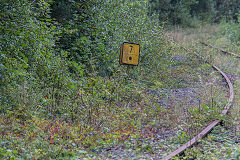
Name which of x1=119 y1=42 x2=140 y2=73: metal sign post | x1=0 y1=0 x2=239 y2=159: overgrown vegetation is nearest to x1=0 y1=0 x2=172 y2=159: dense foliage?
x1=0 y1=0 x2=239 y2=159: overgrown vegetation

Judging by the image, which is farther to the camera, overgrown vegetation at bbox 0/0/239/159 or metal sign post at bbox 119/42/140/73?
metal sign post at bbox 119/42/140/73

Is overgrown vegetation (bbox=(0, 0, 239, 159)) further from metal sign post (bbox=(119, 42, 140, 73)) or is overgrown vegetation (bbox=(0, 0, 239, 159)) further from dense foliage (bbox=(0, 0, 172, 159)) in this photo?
metal sign post (bbox=(119, 42, 140, 73))

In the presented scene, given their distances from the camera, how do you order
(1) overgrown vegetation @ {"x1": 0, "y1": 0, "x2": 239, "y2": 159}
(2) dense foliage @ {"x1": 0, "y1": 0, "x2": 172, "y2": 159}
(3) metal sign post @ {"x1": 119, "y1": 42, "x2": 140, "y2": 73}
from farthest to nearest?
(3) metal sign post @ {"x1": 119, "y1": 42, "x2": 140, "y2": 73} → (2) dense foliage @ {"x1": 0, "y1": 0, "x2": 172, "y2": 159} → (1) overgrown vegetation @ {"x1": 0, "y1": 0, "x2": 239, "y2": 159}

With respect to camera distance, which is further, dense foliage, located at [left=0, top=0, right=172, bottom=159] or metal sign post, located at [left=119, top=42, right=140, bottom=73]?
metal sign post, located at [left=119, top=42, right=140, bottom=73]

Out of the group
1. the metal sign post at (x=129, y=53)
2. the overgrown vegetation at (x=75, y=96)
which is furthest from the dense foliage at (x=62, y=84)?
the metal sign post at (x=129, y=53)

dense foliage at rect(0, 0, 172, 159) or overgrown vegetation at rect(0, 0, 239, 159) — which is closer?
overgrown vegetation at rect(0, 0, 239, 159)

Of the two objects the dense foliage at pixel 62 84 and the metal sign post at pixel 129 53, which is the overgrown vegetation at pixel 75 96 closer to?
the dense foliage at pixel 62 84

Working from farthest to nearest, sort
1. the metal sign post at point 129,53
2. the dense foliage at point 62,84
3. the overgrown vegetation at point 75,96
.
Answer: the metal sign post at point 129,53 → the dense foliage at point 62,84 → the overgrown vegetation at point 75,96

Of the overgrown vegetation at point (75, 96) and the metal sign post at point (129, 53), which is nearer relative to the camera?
the overgrown vegetation at point (75, 96)

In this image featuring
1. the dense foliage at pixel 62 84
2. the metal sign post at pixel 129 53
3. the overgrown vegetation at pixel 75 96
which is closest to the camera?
the overgrown vegetation at pixel 75 96

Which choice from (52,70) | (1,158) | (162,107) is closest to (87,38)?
(52,70)

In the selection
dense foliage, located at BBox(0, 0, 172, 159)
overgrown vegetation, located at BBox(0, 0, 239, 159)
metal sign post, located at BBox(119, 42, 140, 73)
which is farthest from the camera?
metal sign post, located at BBox(119, 42, 140, 73)

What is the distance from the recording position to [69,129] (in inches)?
226

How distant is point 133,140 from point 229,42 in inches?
737
